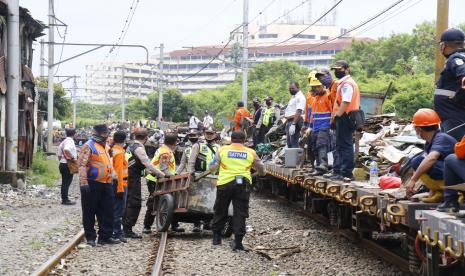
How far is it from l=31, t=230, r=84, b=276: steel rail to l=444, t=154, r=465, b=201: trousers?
475cm

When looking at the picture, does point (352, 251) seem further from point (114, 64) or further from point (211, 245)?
point (114, 64)

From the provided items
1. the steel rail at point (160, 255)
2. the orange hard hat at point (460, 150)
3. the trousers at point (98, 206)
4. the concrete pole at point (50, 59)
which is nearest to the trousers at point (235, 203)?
the steel rail at point (160, 255)

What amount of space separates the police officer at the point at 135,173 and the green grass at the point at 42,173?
1067cm

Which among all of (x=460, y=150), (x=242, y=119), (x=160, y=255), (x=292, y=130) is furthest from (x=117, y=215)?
(x=242, y=119)

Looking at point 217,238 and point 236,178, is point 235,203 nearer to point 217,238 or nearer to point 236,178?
point 236,178

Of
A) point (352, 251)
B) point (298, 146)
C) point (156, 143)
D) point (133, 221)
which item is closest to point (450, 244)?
point (352, 251)

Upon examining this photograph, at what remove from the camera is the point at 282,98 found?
59156 mm

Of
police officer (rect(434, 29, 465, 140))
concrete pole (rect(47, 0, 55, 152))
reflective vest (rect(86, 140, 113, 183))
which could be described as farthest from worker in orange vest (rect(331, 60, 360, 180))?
concrete pole (rect(47, 0, 55, 152))

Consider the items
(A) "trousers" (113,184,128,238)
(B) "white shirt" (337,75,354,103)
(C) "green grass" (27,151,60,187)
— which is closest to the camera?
(B) "white shirt" (337,75,354,103)

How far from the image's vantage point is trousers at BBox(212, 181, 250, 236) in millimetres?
10500

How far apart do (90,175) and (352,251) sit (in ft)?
13.4

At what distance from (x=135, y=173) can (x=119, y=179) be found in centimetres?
54

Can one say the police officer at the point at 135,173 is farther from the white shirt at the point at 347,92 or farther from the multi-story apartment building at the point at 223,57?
the multi-story apartment building at the point at 223,57

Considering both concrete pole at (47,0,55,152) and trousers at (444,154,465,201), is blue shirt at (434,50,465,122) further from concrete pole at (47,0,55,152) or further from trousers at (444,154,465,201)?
concrete pole at (47,0,55,152)
